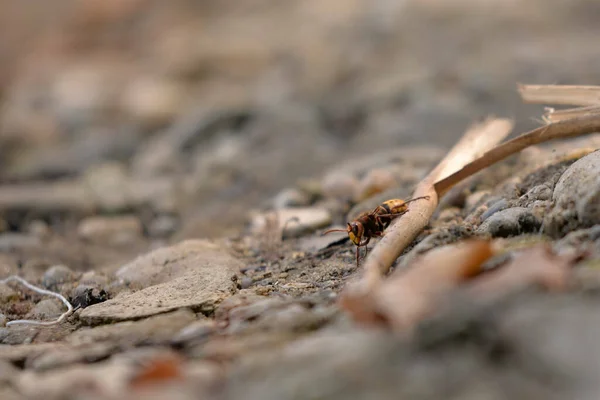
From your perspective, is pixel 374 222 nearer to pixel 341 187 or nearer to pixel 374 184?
pixel 374 184

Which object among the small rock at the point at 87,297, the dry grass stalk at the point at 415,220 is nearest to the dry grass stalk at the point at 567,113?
the dry grass stalk at the point at 415,220

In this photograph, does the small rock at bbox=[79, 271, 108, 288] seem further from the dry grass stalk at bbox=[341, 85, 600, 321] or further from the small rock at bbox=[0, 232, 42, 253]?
the dry grass stalk at bbox=[341, 85, 600, 321]

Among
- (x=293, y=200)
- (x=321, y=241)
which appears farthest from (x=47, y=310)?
(x=293, y=200)

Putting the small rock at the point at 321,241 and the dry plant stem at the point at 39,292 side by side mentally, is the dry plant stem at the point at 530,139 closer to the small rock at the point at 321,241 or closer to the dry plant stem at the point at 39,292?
the small rock at the point at 321,241

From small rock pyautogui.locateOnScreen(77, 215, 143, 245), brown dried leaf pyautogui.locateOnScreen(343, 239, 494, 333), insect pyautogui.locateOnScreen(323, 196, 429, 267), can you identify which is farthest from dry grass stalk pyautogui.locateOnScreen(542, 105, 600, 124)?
small rock pyautogui.locateOnScreen(77, 215, 143, 245)

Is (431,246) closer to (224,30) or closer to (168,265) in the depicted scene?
(168,265)

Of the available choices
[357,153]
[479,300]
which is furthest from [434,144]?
[479,300]

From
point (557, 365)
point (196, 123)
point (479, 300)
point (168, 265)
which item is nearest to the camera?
point (557, 365)

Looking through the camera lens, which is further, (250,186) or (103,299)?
(250,186)
